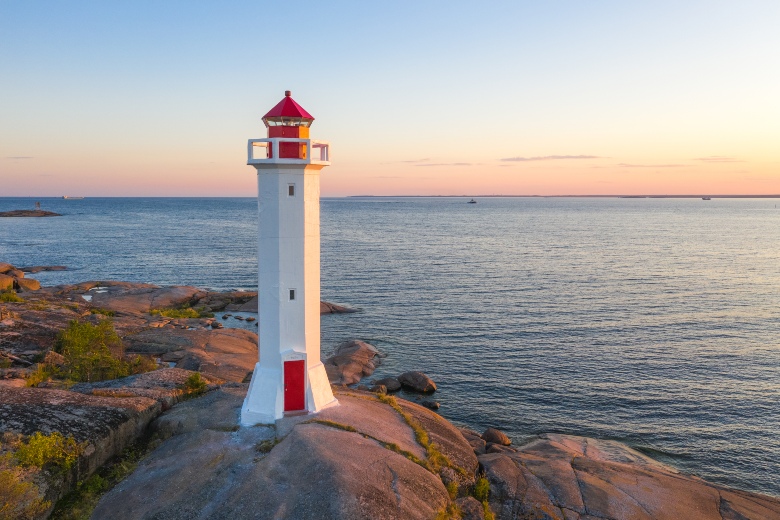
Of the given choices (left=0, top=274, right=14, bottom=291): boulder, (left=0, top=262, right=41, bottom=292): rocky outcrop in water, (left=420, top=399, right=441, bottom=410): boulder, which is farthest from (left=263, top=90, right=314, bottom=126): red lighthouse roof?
(left=0, top=274, right=14, bottom=291): boulder

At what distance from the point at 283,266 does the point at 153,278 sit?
66058 millimetres

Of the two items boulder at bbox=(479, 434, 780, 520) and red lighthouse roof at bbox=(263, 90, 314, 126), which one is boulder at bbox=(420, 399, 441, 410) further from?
red lighthouse roof at bbox=(263, 90, 314, 126)

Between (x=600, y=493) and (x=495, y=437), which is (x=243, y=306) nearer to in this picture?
(x=495, y=437)

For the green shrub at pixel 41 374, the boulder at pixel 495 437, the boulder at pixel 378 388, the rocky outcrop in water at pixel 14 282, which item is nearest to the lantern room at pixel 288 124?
the green shrub at pixel 41 374

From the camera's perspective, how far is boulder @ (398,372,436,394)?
37.3 metres

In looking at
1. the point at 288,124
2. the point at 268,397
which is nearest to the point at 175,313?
the point at 268,397

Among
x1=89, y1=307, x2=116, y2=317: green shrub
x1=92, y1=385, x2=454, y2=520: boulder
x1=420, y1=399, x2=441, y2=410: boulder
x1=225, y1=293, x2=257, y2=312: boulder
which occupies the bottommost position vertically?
x1=420, y1=399, x2=441, y2=410: boulder

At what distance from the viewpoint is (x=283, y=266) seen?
21.0 meters

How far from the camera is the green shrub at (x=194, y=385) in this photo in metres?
25.7

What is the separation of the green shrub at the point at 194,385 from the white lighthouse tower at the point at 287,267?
5.21 meters

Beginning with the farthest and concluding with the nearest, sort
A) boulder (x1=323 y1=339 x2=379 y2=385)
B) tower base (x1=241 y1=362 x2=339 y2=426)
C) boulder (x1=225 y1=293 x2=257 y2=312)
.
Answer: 1. boulder (x1=225 y1=293 x2=257 y2=312)
2. boulder (x1=323 y1=339 x2=379 y2=385)
3. tower base (x1=241 y1=362 x2=339 y2=426)

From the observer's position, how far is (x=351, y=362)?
136 feet

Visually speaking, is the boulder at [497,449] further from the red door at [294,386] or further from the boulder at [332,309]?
the boulder at [332,309]

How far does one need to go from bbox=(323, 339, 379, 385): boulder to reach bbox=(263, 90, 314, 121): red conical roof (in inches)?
873
